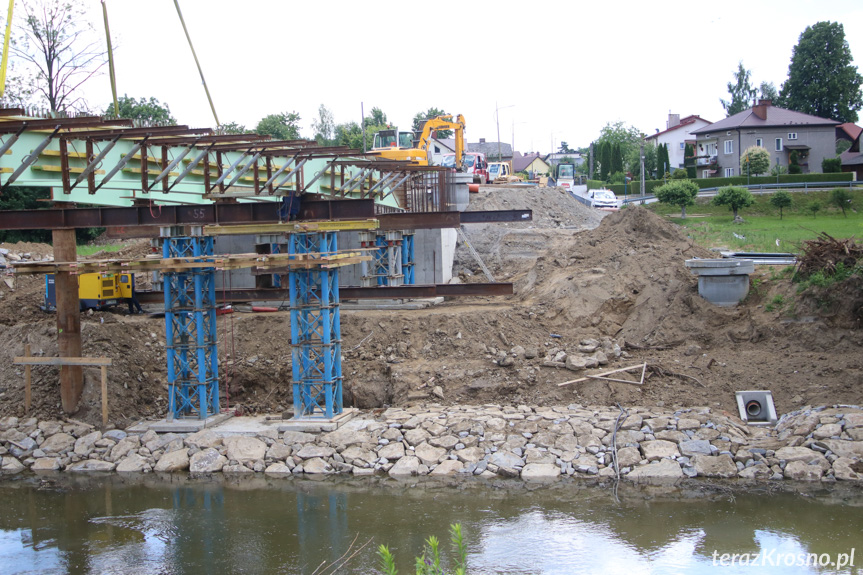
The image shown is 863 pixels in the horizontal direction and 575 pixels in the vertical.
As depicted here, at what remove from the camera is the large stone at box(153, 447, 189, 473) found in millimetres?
17172

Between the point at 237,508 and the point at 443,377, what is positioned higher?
the point at 443,377

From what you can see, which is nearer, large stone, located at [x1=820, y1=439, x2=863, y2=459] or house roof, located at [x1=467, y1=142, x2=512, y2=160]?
large stone, located at [x1=820, y1=439, x2=863, y2=459]

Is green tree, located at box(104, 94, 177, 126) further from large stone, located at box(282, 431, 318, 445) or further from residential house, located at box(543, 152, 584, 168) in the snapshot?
residential house, located at box(543, 152, 584, 168)

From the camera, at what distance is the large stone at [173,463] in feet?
56.3

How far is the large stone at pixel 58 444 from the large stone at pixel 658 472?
43.6ft

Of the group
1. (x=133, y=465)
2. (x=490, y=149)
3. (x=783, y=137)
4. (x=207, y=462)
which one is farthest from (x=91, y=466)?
(x=490, y=149)

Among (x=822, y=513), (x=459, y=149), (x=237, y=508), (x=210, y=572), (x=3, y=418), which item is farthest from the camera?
(x=459, y=149)

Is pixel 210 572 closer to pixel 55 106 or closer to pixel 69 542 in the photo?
pixel 69 542

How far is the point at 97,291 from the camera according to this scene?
24.3 m

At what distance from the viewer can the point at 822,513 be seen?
13.6 m

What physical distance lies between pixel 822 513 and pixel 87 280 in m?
21.8

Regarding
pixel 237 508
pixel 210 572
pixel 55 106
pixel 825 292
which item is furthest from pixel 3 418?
pixel 55 106

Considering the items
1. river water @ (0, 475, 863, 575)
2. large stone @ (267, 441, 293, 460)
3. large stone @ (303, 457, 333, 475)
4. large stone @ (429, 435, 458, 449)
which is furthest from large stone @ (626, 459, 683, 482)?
large stone @ (267, 441, 293, 460)

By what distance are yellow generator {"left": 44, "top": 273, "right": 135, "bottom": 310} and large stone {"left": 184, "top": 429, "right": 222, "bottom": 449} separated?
8.90 meters
